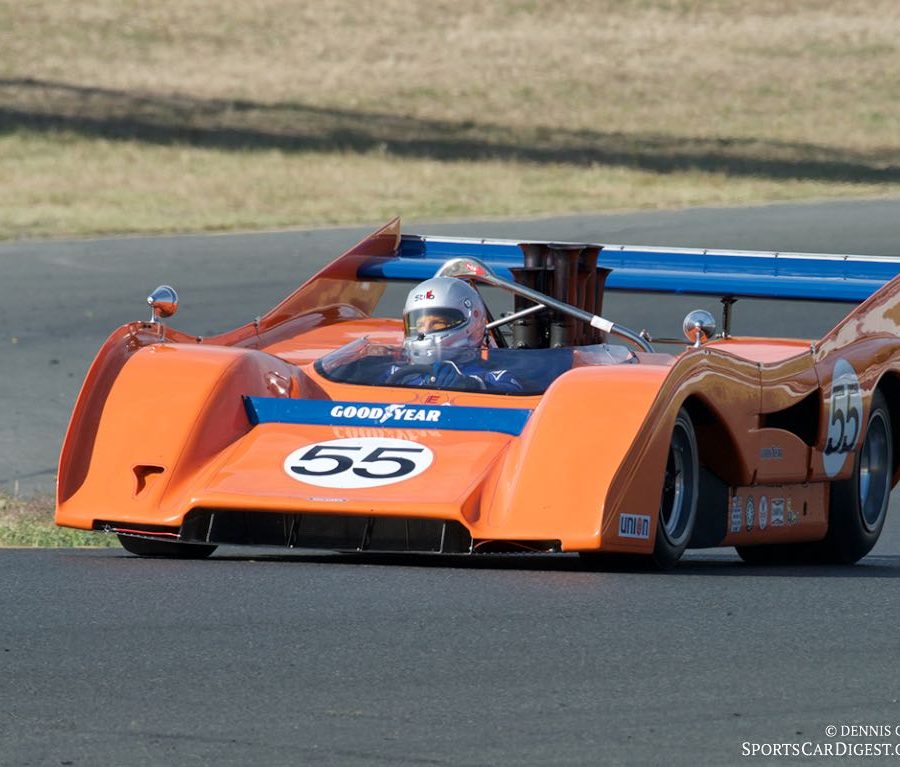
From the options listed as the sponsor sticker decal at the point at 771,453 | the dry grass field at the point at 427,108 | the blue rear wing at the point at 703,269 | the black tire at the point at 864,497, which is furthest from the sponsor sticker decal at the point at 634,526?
the dry grass field at the point at 427,108

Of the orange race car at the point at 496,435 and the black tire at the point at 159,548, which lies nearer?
the orange race car at the point at 496,435

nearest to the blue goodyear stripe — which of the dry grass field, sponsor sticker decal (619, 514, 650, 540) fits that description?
sponsor sticker decal (619, 514, 650, 540)

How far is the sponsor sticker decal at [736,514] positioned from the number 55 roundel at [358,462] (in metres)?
1.23

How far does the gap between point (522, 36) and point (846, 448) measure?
123 ft

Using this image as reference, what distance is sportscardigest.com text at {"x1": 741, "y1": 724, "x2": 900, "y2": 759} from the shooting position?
4.40 m

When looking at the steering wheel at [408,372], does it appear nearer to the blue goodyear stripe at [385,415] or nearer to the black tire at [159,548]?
the blue goodyear stripe at [385,415]

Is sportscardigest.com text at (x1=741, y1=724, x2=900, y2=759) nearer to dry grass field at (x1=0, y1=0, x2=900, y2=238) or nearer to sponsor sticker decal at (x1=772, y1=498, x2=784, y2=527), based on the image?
sponsor sticker decal at (x1=772, y1=498, x2=784, y2=527)

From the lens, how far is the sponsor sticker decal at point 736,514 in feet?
24.8

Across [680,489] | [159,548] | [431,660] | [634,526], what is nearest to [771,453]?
[680,489]

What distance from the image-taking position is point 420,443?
7180mm

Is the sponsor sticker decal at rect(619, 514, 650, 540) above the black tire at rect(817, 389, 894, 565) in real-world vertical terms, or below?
above

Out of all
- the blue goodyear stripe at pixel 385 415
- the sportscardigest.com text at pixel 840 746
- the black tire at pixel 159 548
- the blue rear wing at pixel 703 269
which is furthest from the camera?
the blue rear wing at pixel 703 269

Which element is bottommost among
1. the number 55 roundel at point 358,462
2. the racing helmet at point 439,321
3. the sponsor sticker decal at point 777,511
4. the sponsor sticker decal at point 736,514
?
the sponsor sticker decal at point 777,511

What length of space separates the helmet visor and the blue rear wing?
1.45 metres
